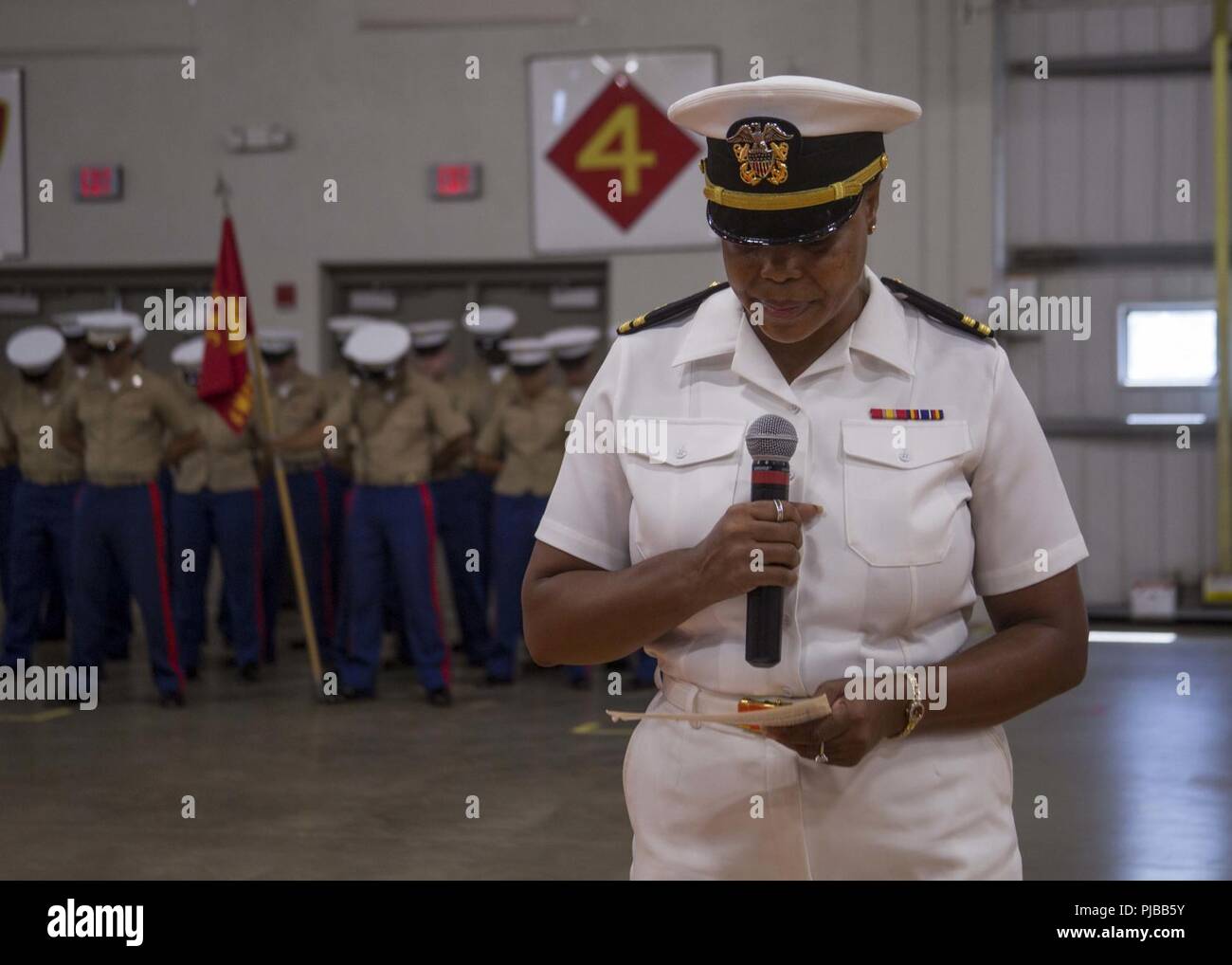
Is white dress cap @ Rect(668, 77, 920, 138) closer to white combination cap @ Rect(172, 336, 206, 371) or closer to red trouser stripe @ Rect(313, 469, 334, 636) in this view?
red trouser stripe @ Rect(313, 469, 334, 636)

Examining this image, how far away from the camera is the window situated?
9.19 m

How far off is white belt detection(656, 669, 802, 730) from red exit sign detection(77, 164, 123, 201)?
9597 mm

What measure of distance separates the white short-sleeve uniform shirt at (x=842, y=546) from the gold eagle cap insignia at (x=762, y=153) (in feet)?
0.48

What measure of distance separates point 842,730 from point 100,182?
32.4ft

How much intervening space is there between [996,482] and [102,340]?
6126 millimetres

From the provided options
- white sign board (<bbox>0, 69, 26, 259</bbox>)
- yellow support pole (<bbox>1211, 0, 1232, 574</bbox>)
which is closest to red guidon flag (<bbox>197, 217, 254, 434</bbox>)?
white sign board (<bbox>0, 69, 26, 259</bbox>)

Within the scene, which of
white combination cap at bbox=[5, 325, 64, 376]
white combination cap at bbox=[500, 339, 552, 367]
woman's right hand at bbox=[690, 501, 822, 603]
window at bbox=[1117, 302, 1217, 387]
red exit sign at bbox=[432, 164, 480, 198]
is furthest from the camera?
red exit sign at bbox=[432, 164, 480, 198]

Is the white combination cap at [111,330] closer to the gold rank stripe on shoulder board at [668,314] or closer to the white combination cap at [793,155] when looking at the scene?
the gold rank stripe on shoulder board at [668,314]

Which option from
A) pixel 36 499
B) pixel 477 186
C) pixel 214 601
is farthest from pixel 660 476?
pixel 214 601

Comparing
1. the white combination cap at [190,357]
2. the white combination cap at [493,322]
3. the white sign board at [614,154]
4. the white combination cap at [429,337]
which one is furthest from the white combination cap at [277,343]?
the white sign board at [614,154]

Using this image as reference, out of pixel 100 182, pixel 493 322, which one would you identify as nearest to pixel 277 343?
pixel 493 322

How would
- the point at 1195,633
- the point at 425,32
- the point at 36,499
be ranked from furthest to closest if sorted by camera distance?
the point at 425,32 < the point at 1195,633 < the point at 36,499
